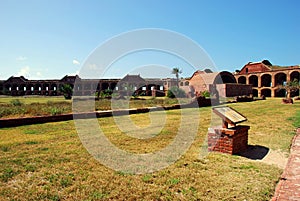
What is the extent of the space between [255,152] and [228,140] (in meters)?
0.76

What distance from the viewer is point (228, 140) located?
203 inches

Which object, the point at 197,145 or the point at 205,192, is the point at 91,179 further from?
the point at 197,145

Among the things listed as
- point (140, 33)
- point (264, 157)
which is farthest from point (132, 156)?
point (140, 33)

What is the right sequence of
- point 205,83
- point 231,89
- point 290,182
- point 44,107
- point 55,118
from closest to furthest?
point 290,182 → point 55,118 → point 44,107 → point 231,89 → point 205,83

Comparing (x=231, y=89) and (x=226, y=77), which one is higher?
(x=226, y=77)

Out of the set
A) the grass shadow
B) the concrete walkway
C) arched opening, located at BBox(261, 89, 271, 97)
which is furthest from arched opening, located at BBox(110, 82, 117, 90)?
the concrete walkway

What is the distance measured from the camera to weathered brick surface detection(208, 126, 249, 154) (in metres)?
5.10

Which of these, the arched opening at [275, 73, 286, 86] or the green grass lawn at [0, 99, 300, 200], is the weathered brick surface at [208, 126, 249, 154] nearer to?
the green grass lawn at [0, 99, 300, 200]

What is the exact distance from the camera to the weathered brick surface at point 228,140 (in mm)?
5098

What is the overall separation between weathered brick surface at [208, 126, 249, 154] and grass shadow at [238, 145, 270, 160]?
0.15m

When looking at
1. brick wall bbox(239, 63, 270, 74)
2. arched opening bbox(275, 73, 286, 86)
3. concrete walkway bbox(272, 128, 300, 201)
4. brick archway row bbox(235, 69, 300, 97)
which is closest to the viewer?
concrete walkway bbox(272, 128, 300, 201)

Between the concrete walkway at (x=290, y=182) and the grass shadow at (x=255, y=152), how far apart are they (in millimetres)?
549

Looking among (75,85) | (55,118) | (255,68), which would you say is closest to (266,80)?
(255,68)

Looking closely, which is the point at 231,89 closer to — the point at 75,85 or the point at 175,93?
the point at 175,93
